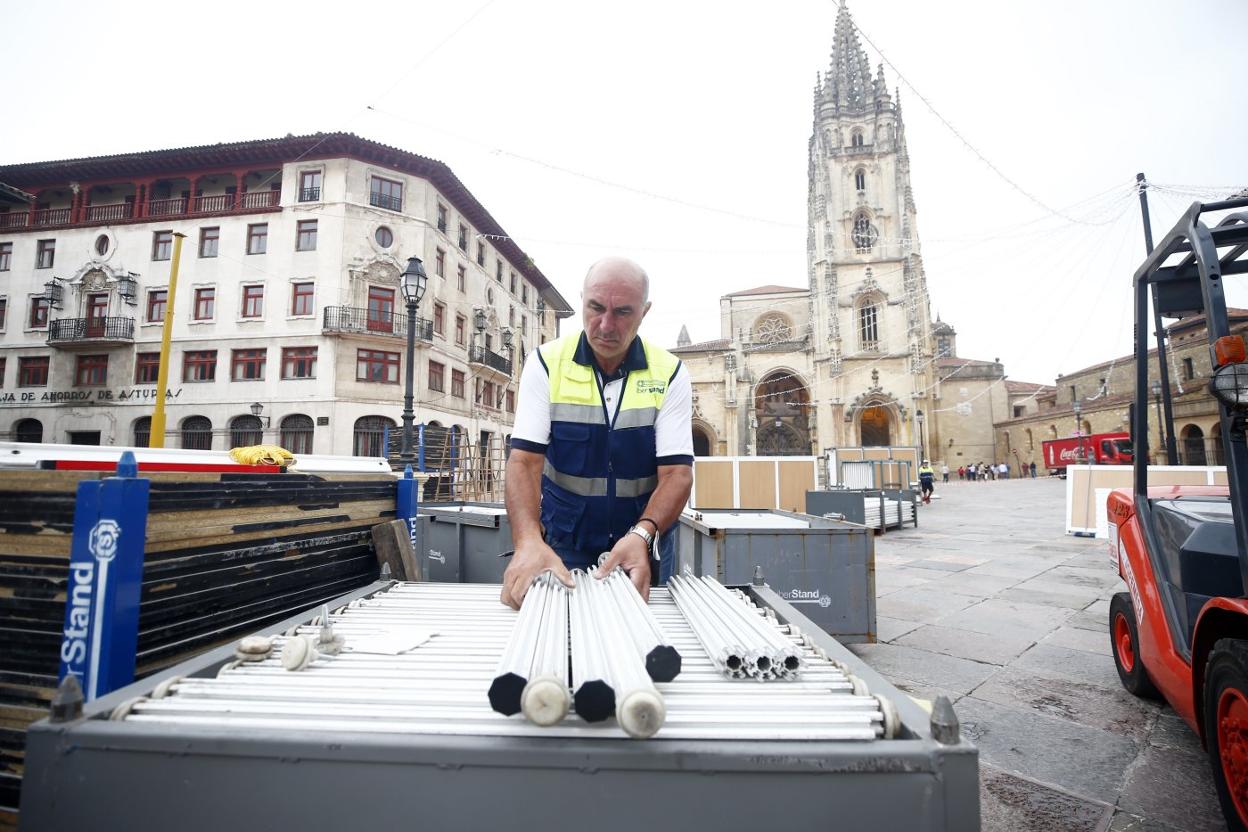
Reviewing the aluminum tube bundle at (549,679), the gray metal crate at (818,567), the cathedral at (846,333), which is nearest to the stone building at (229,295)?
the gray metal crate at (818,567)

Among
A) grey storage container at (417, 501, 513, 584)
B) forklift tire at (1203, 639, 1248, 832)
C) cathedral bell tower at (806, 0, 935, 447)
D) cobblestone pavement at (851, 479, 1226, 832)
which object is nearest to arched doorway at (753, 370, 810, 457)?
cathedral bell tower at (806, 0, 935, 447)

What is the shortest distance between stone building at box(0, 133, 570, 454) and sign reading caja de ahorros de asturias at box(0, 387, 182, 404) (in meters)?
0.06

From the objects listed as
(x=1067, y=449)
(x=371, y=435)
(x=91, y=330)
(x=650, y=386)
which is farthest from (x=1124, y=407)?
(x=91, y=330)

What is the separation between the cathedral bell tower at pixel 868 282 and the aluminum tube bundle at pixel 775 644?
41.4 meters

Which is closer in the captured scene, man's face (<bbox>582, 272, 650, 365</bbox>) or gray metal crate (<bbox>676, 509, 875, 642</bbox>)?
man's face (<bbox>582, 272, 650, 365</bbox>)

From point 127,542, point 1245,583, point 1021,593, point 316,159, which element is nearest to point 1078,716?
point 1245,583

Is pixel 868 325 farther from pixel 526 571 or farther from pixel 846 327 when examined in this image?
pixel 526 571

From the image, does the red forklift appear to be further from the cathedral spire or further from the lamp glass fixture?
the cathedral spire

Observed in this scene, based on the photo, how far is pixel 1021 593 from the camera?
6.34 metres

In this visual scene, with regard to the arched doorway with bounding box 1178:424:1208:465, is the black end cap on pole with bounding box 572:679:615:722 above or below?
below

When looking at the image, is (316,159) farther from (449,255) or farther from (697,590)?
(697,590)

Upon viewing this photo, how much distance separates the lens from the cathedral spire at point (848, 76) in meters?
45.1

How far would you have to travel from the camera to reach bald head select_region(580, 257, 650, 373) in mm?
2275

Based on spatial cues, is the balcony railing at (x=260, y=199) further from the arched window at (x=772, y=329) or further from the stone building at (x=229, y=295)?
the arched window at (x=772, y=329)
